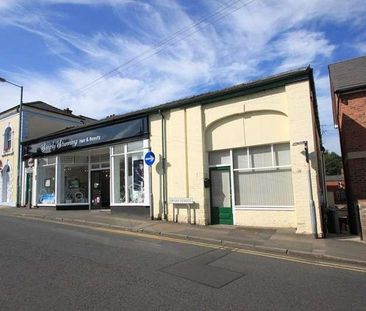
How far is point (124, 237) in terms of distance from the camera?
11203mm

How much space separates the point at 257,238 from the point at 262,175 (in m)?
3.10

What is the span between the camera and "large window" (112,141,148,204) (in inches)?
648

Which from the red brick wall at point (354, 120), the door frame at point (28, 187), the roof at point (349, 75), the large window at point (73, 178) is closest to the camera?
the red brick wall at point (354, 120)

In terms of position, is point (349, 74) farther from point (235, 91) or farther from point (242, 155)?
point (242, 155)

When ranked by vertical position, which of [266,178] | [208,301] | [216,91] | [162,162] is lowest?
[208,301]

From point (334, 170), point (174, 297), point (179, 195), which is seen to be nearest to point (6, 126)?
point (179, 195)

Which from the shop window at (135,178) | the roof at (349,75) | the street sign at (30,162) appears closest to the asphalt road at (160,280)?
the shop window at (135,178)

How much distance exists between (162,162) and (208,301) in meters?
10.2

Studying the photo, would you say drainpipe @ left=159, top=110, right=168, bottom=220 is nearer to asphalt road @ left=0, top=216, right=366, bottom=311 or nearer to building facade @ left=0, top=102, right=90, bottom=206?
asphalt road @ left=0, top=216, right=366, bottom=311

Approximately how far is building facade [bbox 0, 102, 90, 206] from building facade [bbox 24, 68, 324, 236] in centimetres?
863

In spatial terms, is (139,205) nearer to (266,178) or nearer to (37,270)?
(266,178)

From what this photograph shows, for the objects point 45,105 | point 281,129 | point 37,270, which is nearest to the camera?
point 37,270

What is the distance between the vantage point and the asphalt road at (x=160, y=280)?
535 centimetres

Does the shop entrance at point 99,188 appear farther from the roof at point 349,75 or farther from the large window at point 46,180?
the roof at point 349,75
